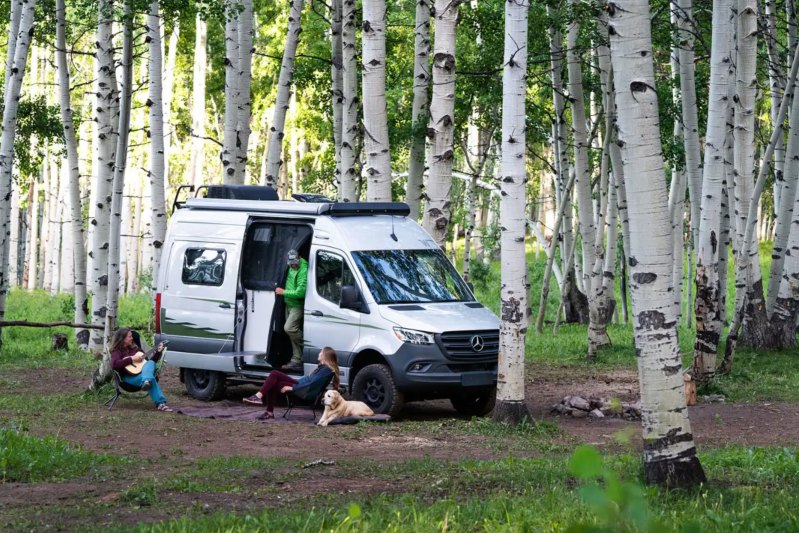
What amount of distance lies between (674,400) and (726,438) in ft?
16.7

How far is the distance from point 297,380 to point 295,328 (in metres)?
0.74

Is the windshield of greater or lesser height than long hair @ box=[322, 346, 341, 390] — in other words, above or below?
above

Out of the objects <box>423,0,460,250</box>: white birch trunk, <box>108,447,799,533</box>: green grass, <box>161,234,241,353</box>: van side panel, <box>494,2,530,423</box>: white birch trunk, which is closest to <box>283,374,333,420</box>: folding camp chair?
<box>161,234,241,353</box>: van side panel

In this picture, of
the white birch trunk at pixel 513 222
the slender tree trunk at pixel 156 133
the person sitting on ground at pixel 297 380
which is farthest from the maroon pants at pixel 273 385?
the slender tree trunk at pixel 156 133

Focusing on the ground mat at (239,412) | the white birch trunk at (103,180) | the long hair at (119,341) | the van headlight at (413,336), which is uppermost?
the white birch trunk at (103,180)

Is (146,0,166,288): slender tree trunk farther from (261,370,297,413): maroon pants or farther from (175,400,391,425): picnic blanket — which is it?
(261,370,297,413): maroon pants

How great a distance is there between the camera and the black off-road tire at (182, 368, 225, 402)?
15.8 metres

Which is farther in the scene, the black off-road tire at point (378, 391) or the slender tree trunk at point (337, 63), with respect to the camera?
the slender tree trunk at point (337, 63)

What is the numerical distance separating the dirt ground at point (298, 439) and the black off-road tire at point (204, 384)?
0.20 m

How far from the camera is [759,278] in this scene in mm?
19312

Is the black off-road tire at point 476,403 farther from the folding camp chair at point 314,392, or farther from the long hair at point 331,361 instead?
the folding camp chair at point 314,392

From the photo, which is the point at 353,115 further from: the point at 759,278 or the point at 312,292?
the point at 759,278

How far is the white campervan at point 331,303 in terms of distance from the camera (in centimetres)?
1370

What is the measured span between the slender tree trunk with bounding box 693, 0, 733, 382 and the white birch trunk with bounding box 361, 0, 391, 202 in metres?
4.37
